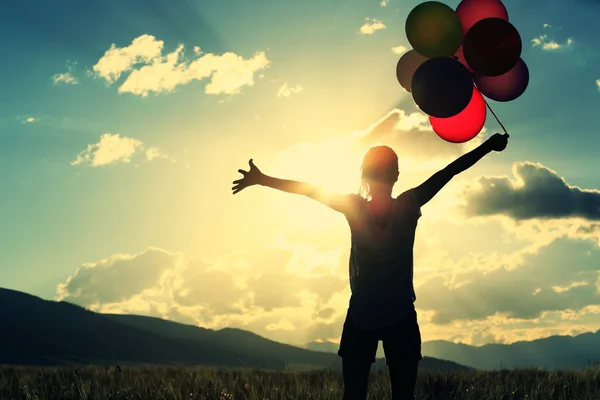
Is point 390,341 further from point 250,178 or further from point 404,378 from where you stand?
point 250,178

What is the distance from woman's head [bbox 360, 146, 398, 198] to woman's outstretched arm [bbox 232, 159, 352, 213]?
0.23 meters

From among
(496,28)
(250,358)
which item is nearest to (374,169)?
(496,28)

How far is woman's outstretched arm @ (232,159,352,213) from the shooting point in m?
5.05

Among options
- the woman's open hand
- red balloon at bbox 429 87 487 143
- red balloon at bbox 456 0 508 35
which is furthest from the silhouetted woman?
red balloon at bbox 456 0 508 35

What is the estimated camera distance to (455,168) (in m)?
5.21

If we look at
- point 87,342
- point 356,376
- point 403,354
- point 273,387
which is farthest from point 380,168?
point 87,342

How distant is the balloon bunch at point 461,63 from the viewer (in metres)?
5.64

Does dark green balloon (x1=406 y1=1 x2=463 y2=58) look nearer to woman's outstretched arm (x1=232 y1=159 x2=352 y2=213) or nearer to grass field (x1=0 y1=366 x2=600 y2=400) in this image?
woman's outstretched arm (x1=232 y1=159 x2=352 y2=213)

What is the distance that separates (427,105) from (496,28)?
1023 mm

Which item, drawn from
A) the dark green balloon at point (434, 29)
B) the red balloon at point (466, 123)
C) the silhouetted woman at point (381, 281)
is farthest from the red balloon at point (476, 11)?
the silhouetted woman at point (381, 281)

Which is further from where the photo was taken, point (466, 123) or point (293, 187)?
point (466, 123)

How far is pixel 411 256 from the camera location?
500cm

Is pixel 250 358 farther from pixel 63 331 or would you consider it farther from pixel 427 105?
pixel 427 105

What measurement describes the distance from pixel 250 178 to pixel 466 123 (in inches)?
95.8
